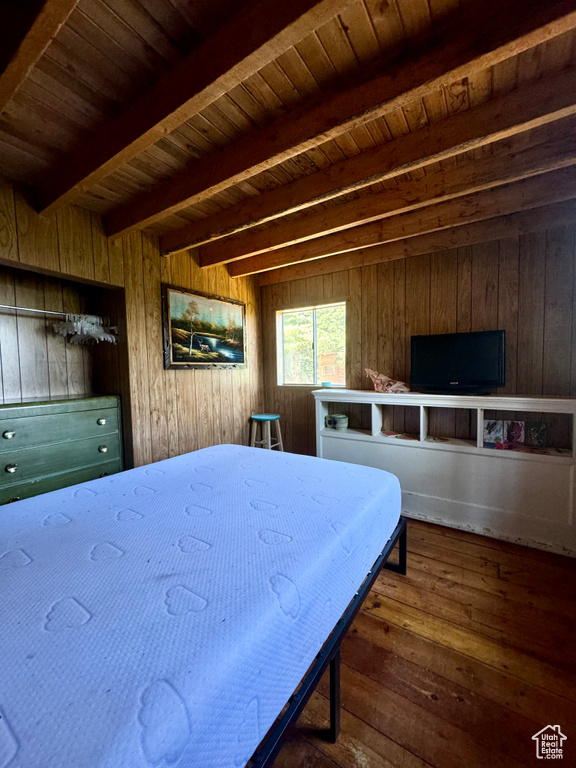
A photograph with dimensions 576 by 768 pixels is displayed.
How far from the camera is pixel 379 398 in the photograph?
284 centimetres

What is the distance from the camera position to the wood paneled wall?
2.48m

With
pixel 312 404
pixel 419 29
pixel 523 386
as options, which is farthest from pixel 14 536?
pixel 523 386

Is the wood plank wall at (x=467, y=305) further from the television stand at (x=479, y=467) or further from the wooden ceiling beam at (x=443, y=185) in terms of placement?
the wooden ceiling beam at (x=443, y=185)

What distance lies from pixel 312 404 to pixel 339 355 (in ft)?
2.25

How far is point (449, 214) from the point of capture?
2.47m

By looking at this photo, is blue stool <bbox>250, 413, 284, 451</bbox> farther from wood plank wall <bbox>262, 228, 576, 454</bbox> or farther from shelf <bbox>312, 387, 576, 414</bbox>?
shelf <bbox>312, 387, 576, 414</bbox>

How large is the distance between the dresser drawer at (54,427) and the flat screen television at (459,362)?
2.79 m

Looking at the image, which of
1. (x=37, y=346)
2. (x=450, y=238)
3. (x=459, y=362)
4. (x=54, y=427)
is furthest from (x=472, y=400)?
(x=37, y=346)

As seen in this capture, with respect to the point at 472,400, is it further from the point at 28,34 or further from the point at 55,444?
the point at 55,444

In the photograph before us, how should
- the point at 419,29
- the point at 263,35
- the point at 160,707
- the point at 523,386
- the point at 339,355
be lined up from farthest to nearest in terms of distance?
the point at 339,355 → the point at 523,386 → the point at 419,29 → the point at 263,35 → the point at 160,707

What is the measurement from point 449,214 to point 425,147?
3.02ft

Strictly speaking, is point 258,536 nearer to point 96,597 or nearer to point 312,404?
point 96,597

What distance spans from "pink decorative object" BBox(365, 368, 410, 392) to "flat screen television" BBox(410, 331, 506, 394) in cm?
10

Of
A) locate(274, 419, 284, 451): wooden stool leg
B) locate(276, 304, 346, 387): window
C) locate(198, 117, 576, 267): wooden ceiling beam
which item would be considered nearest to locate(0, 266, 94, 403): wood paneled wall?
locate(198, 117, 576, 267): wooden ceiling beam
